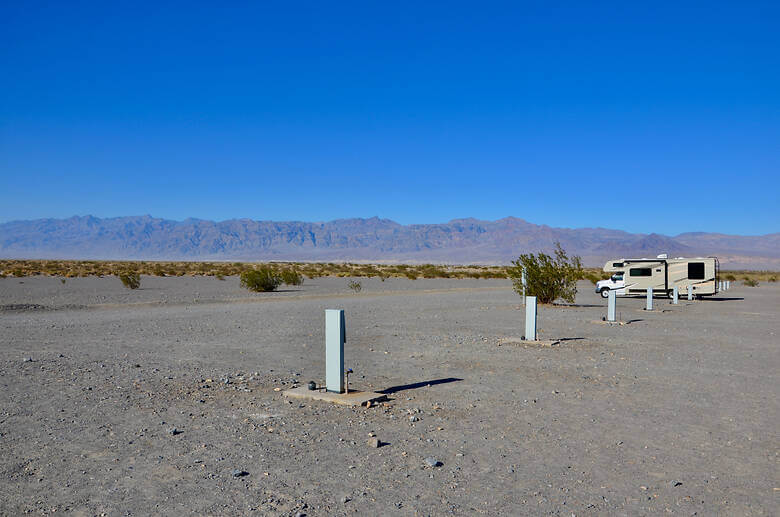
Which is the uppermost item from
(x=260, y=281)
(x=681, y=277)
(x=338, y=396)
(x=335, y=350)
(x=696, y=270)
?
(x=696, y=270)

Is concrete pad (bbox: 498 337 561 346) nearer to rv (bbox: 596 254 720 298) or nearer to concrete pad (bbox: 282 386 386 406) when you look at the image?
concrete pad (bbox: 282 386 386 406)

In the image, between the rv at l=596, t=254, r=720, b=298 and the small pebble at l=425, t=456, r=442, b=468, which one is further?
the rv at l=596, t=254, r=720, b=298

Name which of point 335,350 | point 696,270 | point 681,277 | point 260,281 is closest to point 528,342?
point 335,350

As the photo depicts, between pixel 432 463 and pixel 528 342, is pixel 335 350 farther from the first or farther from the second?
pixel 528 342

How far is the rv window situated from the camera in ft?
115

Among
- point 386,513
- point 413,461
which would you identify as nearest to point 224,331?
point 413,461

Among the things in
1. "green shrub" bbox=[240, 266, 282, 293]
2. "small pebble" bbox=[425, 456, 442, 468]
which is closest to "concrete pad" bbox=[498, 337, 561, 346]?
"small pebble" bbox=[425, 456, 442, 468]

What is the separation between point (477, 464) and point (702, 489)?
73.0 inches

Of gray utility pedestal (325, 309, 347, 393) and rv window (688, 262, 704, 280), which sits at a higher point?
rv window (688, 262, 704, 280)

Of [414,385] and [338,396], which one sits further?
[414,385]

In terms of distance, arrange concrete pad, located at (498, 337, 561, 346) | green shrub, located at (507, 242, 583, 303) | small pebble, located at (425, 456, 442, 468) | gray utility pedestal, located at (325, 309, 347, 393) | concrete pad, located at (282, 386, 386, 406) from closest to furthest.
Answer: small pebble, located at (425, 456, 442, 468) < concrete pad, located at (282, 386, 386, 406) < gray utility pedestal, located at (325, 309, 347, 393) < concrete pad, located at (498, 337, 561, 346) < green shrub, located at (507, 242, 583, 303)

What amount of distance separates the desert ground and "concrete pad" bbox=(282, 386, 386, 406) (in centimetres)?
22

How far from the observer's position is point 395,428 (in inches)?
284

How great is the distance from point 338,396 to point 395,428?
1.37 m
